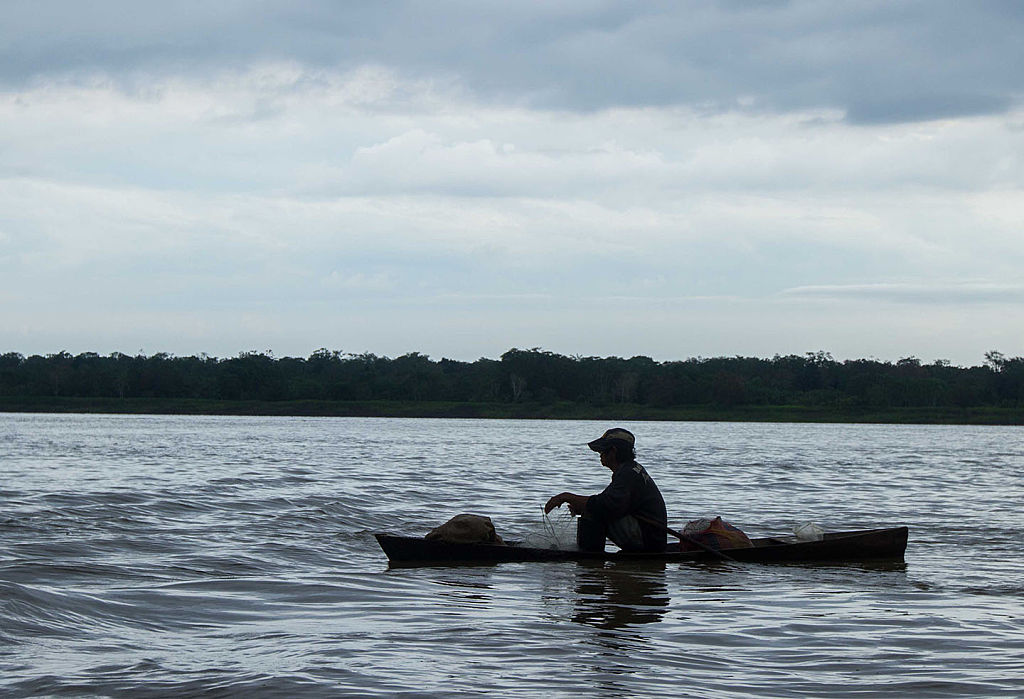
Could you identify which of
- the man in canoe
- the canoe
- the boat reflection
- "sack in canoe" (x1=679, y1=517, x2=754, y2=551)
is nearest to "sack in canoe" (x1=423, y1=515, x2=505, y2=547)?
the canoe

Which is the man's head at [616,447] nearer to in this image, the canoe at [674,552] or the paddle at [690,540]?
the paddle at [690,540]

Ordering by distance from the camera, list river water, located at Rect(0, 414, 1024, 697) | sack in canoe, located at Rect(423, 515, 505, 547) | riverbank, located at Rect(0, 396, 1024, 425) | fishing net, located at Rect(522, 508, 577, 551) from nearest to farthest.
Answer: river water, located at Rect(0, 414, 1024, 697) → sack in canoe, located at Rect(423, 515, 505, 547) → fishing net, located at Rect(522, 508, 577, 551) → riverbank, located at Rect(0, 396, 1024, 425)

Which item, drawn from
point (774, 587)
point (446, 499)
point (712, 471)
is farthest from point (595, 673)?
point (712, 471)

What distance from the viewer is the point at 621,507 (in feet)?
38.2

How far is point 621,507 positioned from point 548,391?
4074 inches

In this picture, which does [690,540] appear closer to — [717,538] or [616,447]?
[717,538]

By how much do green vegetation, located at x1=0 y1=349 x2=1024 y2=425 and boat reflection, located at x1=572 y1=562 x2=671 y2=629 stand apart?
9492 centimetres

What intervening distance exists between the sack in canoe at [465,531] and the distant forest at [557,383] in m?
96.7

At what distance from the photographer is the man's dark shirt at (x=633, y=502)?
11.5 metres

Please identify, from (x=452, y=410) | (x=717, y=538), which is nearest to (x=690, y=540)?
(x=717, y=538)

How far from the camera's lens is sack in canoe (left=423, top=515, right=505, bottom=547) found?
479 inches

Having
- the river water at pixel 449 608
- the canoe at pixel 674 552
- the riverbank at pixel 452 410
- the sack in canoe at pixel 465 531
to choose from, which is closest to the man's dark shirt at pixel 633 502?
the canoe at pixel 674 552

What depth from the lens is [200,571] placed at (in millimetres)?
11500

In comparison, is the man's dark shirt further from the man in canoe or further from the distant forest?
the distant forest
